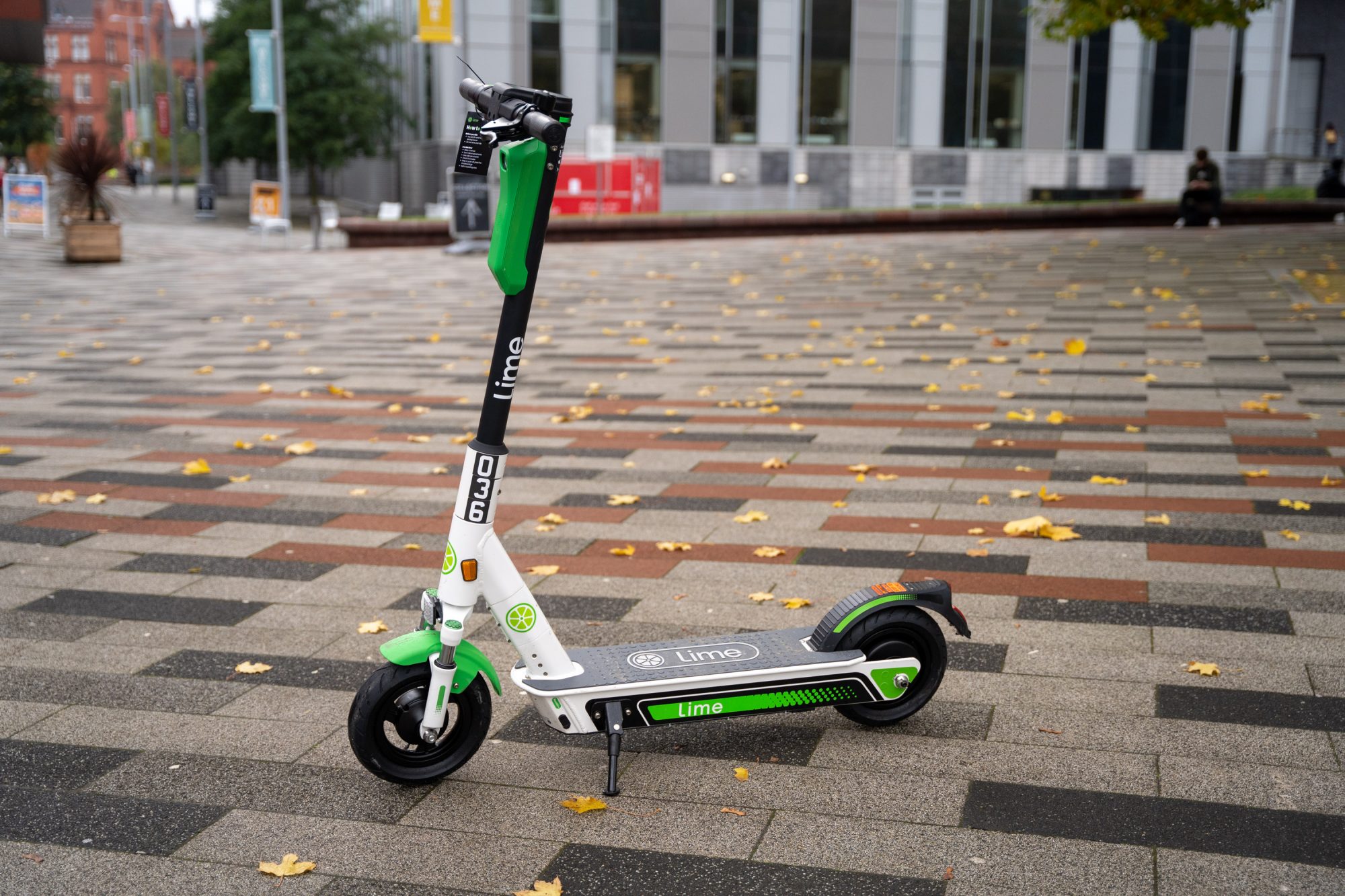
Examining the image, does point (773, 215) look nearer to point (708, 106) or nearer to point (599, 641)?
point (708, 106)

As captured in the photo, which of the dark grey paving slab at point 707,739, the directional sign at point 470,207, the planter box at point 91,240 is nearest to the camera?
the dark grey paving slab at point 707,739

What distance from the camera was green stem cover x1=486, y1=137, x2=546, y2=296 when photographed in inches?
113

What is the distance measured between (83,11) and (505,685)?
39253 millimetres

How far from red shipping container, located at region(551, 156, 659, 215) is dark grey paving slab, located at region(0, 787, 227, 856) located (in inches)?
1180

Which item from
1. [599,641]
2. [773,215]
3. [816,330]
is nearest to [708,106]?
[773,215]

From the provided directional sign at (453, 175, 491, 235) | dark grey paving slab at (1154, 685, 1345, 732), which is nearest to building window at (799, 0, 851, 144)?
directional sign at (453, 175, 491, 235)

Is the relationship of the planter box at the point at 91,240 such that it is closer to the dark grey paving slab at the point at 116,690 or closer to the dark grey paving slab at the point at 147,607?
the dark grey paving slab at the point at 147,607

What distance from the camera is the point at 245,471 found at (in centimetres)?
685

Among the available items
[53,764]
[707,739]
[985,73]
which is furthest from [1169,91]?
[53,764]

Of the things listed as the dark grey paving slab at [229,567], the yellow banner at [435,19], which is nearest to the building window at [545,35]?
the yellow banner at [435,19]

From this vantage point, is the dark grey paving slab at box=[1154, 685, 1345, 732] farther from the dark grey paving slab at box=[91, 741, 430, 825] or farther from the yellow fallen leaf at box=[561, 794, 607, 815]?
the dark grey paving slab at box=[91, 741, 430, 825]

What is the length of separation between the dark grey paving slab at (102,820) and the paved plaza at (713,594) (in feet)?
0.04

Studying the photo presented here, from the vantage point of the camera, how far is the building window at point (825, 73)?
129 feet

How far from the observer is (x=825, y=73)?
39.9m
